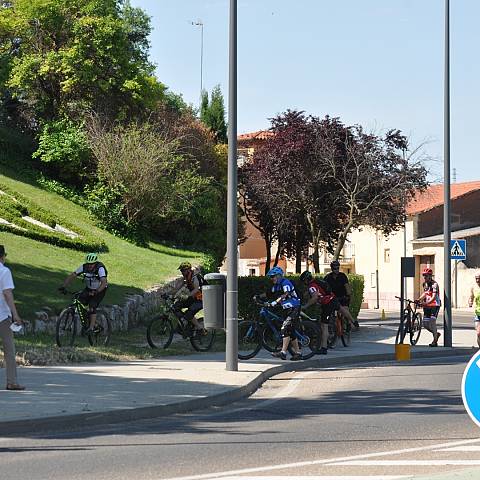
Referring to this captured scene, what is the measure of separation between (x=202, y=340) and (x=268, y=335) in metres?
1.47

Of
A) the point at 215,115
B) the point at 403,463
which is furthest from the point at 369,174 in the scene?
the point at 215,115

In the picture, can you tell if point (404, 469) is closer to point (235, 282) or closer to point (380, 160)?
point (235, 282)

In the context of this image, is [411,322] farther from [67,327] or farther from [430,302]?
[67,327]

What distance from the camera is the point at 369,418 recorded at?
12.4 meters

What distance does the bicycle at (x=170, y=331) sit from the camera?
21.1 m

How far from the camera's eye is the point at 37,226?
3312 cm

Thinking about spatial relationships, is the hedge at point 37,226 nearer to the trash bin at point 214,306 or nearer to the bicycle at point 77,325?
the bicycle at point 77,325

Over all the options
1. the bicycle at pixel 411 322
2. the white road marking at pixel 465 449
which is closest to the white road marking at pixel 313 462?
the white road marking at pixel 465 449

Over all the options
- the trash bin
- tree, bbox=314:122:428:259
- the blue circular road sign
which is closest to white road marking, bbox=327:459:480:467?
the blue circular road sign

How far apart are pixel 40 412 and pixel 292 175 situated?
31525 millimetres

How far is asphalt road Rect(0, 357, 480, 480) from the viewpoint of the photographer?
8867 millimetres

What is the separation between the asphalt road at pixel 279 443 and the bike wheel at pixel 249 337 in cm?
525

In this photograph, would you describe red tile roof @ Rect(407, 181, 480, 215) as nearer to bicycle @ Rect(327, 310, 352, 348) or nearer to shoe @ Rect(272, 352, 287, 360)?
bicycle @ Rect(327, 310, 352, 348)

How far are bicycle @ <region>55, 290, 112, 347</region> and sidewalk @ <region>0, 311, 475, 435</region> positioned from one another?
167cm
